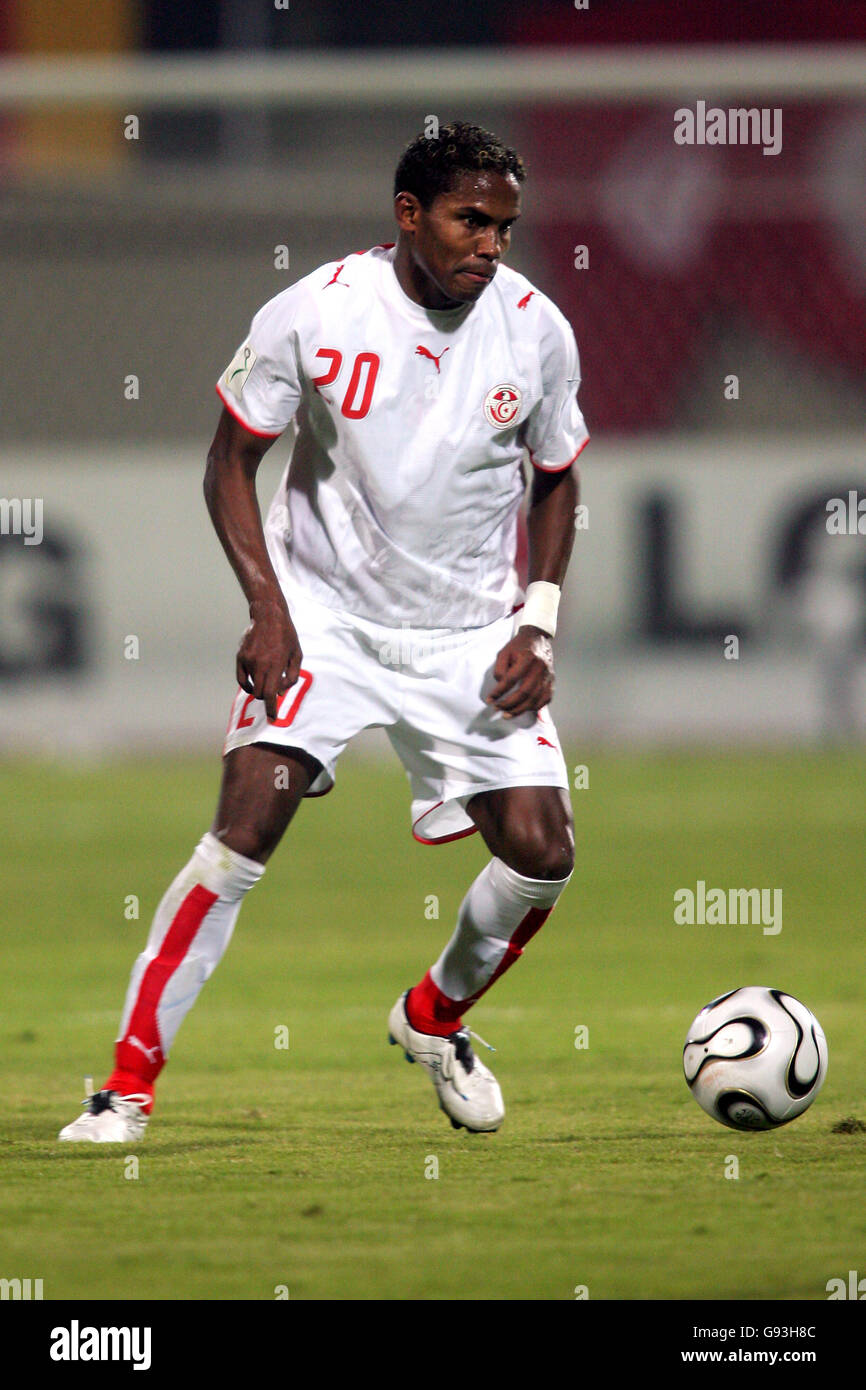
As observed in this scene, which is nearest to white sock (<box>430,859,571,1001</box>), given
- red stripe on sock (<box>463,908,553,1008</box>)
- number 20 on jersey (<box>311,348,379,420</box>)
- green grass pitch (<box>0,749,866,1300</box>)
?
red stripe on sock (<box>463,908,553,1008</box>)

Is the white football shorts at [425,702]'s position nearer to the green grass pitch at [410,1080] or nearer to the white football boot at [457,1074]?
the white football boot at [457,1074]

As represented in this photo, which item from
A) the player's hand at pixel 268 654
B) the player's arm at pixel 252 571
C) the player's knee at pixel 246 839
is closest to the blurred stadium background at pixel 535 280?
the player's arm at pixel 252 571

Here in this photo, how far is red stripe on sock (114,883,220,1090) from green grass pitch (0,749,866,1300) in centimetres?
18

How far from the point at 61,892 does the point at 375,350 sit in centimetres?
427

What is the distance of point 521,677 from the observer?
4578 millimetres

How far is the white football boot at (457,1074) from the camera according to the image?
4.57 m

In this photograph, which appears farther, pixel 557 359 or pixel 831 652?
pixel 831 652

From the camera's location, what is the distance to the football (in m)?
4.34

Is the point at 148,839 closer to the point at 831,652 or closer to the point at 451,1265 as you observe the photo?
the point at 831,652

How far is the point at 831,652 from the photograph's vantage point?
37.0 ft

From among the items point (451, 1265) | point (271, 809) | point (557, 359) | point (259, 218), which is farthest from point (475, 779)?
point (259, 218)

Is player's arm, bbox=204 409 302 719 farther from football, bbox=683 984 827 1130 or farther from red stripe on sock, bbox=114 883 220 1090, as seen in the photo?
football, bbox=683 984 827 1130

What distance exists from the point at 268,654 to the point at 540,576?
29.0 inches

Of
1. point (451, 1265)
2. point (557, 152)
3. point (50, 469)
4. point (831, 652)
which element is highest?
point (557, 152)
